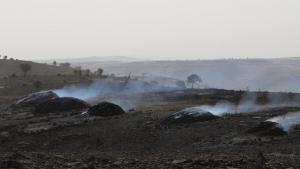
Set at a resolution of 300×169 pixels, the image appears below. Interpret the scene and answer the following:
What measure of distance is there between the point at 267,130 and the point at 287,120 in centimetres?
277

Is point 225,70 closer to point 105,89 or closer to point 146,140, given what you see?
point 105,89

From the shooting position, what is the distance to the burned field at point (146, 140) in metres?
15.4

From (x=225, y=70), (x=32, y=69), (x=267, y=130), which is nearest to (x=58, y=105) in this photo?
(x=267, y=130)

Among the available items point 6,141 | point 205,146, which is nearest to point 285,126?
point 205,146

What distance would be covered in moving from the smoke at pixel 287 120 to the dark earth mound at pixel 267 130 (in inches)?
17.3

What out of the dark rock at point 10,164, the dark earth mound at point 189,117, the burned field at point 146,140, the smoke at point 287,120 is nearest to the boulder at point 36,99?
the burned field at point 146,140

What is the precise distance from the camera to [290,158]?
51.8 feet

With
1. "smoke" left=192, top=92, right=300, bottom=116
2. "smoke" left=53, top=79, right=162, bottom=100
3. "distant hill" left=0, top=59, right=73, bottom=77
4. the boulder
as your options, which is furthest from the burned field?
"distant hill" left=0, top=59, right=73, bottom=77

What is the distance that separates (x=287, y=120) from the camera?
73.7ft

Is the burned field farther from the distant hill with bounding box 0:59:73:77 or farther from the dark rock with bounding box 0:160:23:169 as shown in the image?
the distant hill with bounding box 0:59:73:77

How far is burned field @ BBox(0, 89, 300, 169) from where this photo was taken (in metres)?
15.4

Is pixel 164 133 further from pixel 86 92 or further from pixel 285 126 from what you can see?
pixel 86 92

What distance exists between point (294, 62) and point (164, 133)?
149 metres

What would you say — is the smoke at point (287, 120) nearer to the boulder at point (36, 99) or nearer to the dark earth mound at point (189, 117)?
the dark earth mound at point (189, 117)
